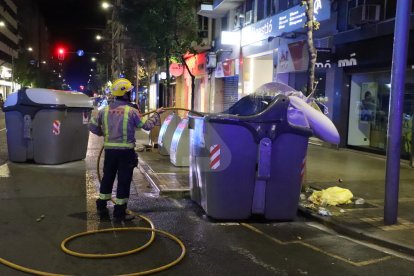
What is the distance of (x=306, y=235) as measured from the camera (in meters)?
6.16

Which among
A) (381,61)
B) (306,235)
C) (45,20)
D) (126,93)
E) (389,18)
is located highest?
(45,20)

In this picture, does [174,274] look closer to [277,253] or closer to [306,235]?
[277,253]

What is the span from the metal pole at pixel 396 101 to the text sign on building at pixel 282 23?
29.6ft

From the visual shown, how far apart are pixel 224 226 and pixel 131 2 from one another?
1694 centimetres

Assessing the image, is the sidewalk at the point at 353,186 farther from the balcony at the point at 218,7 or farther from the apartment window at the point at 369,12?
the balcony at the point at 218,7

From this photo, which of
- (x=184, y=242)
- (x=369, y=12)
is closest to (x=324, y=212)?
(x=184, y=242)

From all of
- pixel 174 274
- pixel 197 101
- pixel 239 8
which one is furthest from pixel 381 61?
pixel 197 101

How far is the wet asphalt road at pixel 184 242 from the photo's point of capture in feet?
15.9

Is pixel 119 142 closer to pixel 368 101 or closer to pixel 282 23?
pixel 368 101

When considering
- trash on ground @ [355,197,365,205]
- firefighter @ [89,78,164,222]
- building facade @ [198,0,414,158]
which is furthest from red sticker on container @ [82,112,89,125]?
trash on ground @ [355,197,365,205]

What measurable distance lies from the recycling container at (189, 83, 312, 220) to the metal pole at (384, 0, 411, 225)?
1063 mm

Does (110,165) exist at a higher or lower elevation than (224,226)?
higher

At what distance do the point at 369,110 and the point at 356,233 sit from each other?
29.1 feet

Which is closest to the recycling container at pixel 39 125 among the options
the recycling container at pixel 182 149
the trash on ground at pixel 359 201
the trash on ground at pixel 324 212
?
the recycling container at pixel 182 149
